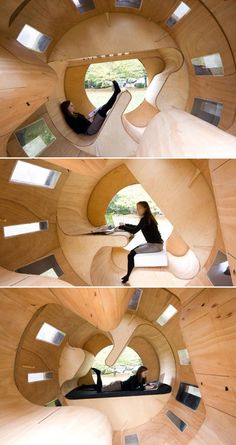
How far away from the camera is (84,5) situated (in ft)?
6.50

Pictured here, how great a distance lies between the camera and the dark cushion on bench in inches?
97.6

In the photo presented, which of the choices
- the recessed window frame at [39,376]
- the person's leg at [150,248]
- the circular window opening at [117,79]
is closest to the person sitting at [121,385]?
the recessed window frame at [39,376]

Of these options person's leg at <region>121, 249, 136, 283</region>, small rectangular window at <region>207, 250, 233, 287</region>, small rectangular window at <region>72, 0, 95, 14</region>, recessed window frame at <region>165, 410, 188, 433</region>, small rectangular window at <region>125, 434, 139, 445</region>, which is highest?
small rectangular window at <region>72, 0, 95, 14</region>

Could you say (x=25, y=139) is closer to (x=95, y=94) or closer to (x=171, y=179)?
(x=95, y=94)

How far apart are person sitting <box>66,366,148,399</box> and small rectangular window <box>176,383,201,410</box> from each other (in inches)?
6.8

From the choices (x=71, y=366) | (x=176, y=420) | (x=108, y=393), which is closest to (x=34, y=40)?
(x=71, y=366)

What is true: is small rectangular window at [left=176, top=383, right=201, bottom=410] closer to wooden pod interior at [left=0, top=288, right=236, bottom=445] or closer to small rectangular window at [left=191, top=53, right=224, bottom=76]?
wooden pod interior at [left=0, top=288, right=236, bottom=445]

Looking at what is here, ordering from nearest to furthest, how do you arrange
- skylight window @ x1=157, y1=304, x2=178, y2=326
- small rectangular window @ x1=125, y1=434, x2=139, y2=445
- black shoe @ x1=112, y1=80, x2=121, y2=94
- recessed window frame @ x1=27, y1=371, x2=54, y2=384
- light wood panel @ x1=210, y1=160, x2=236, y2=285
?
light wood panel @ x1=210, y1=160, x2=236, y2=285, black shoe @ x1=112, y1=80, x2=121, y2=94, skylight window @ x1=157, y1=304, x2=178, y2=326, recessed window frame @ x1=27, y1=371, x2=54, y2=384, small rectangular window @ x1=125, y1=434, x2=139, y2=445

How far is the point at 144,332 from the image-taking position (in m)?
2.51

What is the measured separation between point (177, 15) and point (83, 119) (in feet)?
1.57

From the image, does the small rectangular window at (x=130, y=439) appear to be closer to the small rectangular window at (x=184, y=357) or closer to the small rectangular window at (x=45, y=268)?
the small rectangular window at (x=184, y=357)

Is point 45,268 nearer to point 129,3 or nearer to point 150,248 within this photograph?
point 150,248

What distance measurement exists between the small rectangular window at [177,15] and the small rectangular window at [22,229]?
0.81 m

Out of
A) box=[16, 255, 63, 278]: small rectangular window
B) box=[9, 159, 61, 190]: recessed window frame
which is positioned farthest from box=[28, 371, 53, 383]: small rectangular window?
box=[9, 159, 61, 190]: recessed window frame
